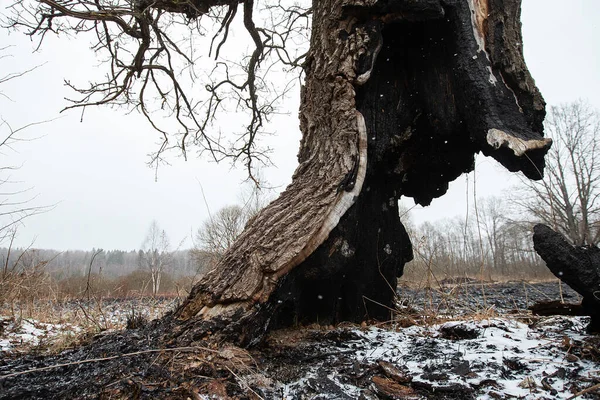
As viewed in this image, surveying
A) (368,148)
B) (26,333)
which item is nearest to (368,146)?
(368,148)

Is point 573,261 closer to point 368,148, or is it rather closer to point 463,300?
point 368,148

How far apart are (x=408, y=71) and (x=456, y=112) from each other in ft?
1.87

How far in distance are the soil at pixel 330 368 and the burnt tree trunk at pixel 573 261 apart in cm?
30

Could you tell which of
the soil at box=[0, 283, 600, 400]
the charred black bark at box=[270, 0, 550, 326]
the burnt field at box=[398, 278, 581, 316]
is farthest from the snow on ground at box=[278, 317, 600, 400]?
the charred black bark at box=[270, 0, 550, 326]

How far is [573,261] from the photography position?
1.65 m

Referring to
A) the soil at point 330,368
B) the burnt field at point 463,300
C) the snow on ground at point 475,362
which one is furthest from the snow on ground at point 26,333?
the burnt field at point 463,300

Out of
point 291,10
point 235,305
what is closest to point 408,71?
point 235,305

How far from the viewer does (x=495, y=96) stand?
86.0 inches

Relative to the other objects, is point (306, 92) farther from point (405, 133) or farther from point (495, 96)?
point (495, 96)

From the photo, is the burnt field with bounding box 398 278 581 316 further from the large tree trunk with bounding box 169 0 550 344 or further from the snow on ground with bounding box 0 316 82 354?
the snow on ground with bounding box 0 316 82 354

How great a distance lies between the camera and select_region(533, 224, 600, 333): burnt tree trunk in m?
1.64

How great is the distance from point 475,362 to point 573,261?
0.71 meters

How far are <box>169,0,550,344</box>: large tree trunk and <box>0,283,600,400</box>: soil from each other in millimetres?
200

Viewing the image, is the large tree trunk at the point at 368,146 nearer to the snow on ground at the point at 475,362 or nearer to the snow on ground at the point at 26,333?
the snow on ground at the point at 475,362
